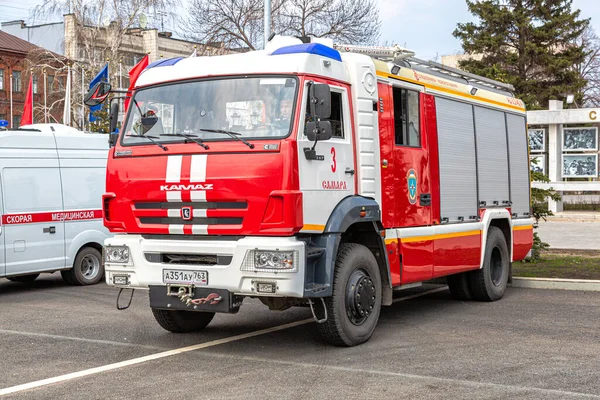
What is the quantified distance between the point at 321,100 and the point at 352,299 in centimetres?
198

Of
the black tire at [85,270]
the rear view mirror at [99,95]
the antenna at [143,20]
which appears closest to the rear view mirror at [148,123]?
the rear view mirror at [99,95]

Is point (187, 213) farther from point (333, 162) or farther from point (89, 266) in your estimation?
point (89, 266)

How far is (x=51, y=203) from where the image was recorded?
1490cm

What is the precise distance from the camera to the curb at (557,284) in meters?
13.0

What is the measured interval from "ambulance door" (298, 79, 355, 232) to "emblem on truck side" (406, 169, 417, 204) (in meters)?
1.36

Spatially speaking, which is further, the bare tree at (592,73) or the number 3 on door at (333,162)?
the bare tree at (592,73)

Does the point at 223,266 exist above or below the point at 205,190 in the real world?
below

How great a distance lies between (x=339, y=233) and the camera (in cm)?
841

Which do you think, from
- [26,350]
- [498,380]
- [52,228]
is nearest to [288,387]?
[498,380]

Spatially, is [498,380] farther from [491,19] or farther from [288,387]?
[491,19]

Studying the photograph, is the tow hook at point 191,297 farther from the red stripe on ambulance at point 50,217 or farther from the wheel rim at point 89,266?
the wheel rim at point 89,266

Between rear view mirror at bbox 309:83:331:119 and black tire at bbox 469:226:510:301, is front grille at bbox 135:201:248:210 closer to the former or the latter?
rear view mirror at bbox 309:83:331:119

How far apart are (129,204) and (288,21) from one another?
107ft

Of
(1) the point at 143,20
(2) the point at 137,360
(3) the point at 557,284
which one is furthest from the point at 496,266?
(1) the point at 143,20
